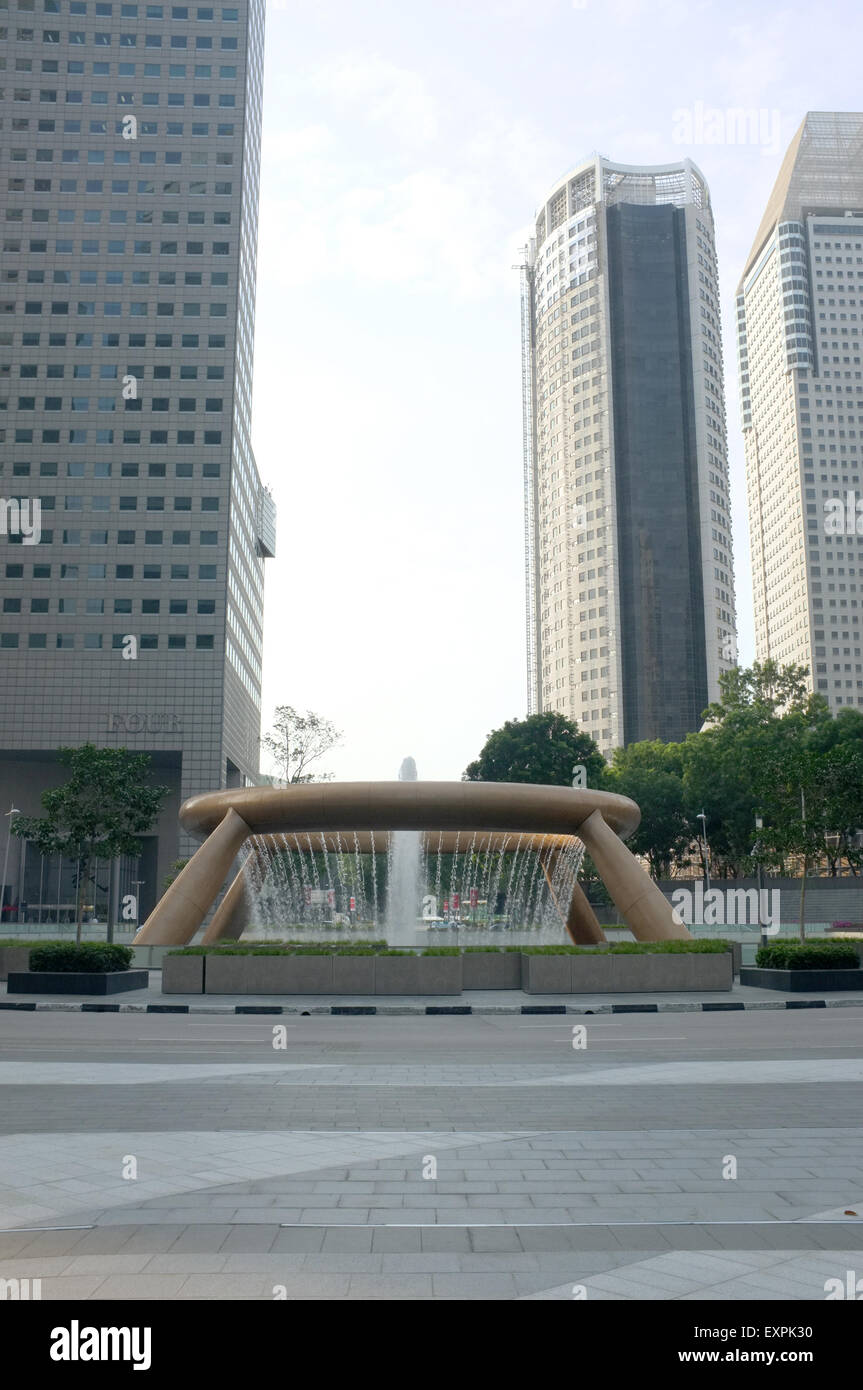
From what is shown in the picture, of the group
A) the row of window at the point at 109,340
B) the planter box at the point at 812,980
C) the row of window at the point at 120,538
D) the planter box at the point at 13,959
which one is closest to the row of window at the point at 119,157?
the row of window at the point at 109,340

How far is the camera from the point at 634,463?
5059 inches

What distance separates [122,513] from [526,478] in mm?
86203

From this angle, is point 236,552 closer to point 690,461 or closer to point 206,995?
point 206,995

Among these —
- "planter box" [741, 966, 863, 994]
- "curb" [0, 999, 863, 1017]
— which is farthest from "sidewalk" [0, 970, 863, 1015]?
"planter box" [741, 966, 863, 994]

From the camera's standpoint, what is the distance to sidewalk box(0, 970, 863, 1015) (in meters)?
20.8

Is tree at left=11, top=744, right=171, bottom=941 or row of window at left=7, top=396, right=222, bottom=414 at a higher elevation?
row of window at left=7, top=396, right=222, bottom=414

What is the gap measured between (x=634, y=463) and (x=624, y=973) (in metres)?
111

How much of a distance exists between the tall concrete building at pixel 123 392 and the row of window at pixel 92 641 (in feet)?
0.41

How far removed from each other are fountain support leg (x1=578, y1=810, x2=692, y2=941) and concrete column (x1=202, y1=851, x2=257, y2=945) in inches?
411

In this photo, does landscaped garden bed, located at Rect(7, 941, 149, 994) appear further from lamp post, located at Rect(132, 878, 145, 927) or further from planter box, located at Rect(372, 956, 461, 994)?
lamp post, located at Rect(132, 878, 145, 927)

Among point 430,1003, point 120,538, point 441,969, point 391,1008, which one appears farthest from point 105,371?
point 391,1008

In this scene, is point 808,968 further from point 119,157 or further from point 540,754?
point 119,157

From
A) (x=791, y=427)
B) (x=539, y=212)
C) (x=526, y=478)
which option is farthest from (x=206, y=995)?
(x=791, y=427)

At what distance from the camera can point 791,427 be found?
16375 centimetres
